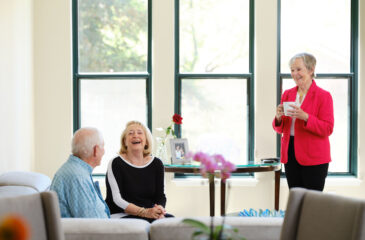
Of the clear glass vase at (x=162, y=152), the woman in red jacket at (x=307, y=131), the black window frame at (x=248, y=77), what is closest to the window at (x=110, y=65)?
the black window frame at (x=248, y=77)

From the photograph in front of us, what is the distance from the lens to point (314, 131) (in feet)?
12.5

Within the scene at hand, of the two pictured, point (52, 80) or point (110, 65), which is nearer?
point (52, 80)

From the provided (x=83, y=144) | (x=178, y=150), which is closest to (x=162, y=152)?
(x=178, y=150)

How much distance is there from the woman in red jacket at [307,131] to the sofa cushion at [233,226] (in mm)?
1840

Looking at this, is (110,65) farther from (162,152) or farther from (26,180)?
(26,180)

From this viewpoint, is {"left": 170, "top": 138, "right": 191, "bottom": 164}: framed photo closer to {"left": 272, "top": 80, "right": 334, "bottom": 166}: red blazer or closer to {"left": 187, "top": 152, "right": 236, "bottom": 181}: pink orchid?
{"left": 272, "top": 80, "right": 334, "bottom": 166}: red blazer

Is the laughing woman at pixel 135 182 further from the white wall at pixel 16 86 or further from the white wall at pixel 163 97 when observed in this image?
the white wall at pixel 163 97

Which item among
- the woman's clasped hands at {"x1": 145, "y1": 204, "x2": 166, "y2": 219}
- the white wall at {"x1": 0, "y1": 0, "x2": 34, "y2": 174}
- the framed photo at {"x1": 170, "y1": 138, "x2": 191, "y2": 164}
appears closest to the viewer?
the woman's clasped hands at {"x1": 145, "y1": 204, "x2": 166, "y2": 219}

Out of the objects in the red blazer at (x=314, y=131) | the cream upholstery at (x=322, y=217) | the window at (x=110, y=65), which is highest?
the window at (x=110, y=65)

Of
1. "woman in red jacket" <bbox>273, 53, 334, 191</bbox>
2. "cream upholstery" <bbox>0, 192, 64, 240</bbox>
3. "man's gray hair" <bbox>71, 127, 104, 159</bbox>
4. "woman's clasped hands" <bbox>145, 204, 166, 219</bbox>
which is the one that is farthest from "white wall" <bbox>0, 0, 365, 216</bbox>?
"cream upholstery" <bbox>0, 192, 64, 240</bbox>

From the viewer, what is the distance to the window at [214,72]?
5199 millimetres

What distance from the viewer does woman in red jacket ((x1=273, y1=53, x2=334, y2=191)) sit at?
382 centimetres

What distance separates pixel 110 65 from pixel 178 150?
135 cm

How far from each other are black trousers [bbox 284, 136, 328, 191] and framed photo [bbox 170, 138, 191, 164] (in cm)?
100
